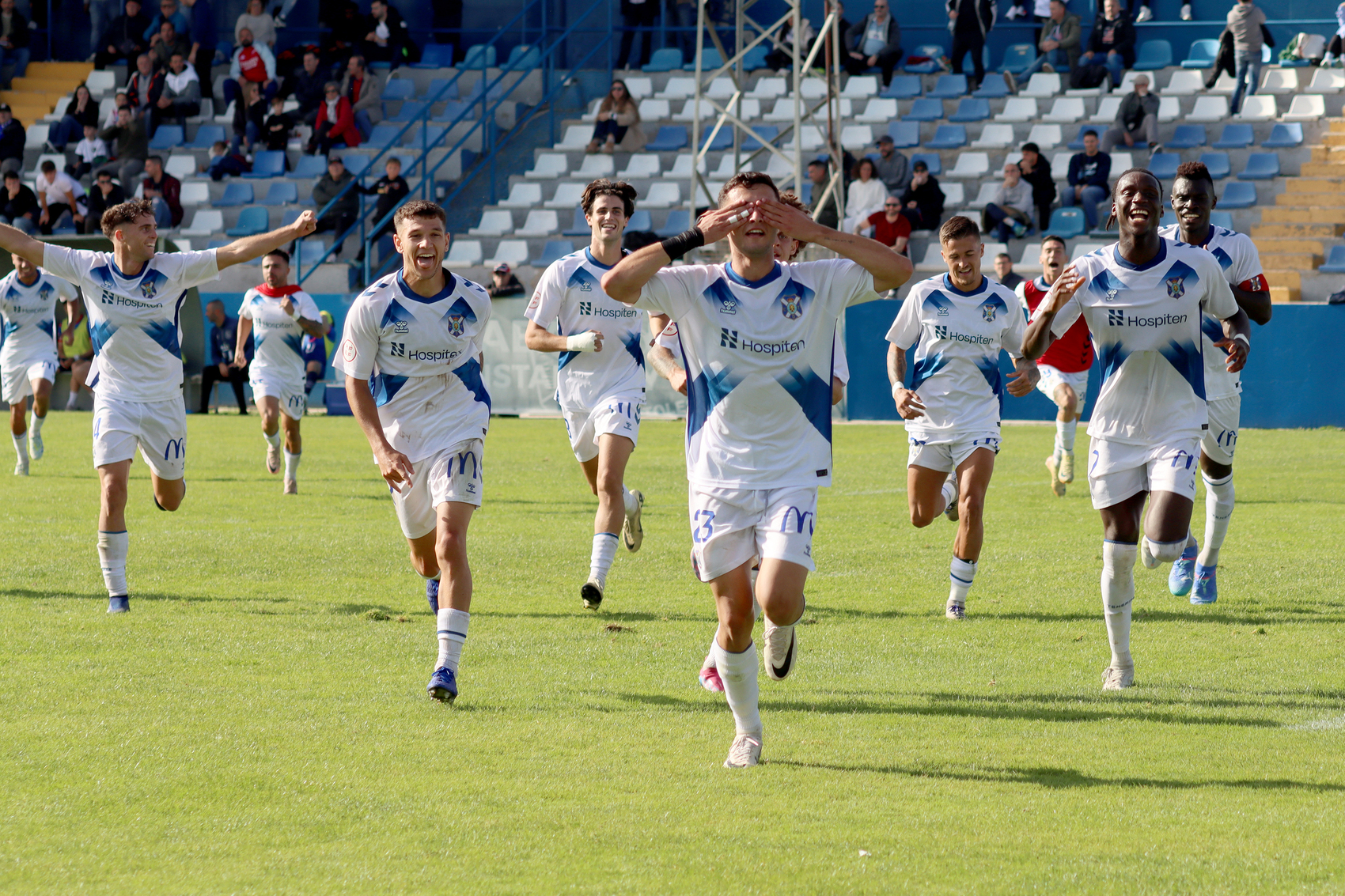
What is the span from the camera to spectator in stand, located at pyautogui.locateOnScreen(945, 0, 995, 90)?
2862cm

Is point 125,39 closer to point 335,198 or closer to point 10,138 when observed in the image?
point 10,138

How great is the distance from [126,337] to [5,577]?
210cm

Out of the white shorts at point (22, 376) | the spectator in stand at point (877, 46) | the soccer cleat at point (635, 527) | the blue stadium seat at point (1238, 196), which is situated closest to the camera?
the soccer cleat at point (635, 527)

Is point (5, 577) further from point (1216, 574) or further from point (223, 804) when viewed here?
point (1216, 574)

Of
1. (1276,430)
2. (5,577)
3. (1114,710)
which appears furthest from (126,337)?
(1276,430)

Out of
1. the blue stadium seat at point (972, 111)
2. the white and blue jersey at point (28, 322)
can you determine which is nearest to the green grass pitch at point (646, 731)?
the white and blue jersey at point (28, 322)

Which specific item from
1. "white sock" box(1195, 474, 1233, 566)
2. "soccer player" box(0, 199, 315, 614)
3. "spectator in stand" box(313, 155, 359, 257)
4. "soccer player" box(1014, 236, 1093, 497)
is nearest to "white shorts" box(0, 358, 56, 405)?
"soccer player" box(0, 199, 315, 614)

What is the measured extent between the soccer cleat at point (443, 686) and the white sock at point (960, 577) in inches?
Result: 130

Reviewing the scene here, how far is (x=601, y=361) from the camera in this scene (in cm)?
985

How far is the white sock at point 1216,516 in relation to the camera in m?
9.36

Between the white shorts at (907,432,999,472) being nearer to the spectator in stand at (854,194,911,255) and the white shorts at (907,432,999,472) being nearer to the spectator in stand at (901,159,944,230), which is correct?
the spectator in stand at (854,194,911,255)

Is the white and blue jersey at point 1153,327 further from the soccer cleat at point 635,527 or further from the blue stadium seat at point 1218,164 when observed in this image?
the blue stadium seat at point 1218,164

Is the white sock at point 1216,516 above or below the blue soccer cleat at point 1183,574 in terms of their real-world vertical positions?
above

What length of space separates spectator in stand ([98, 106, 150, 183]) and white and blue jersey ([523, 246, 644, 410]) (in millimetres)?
23535
